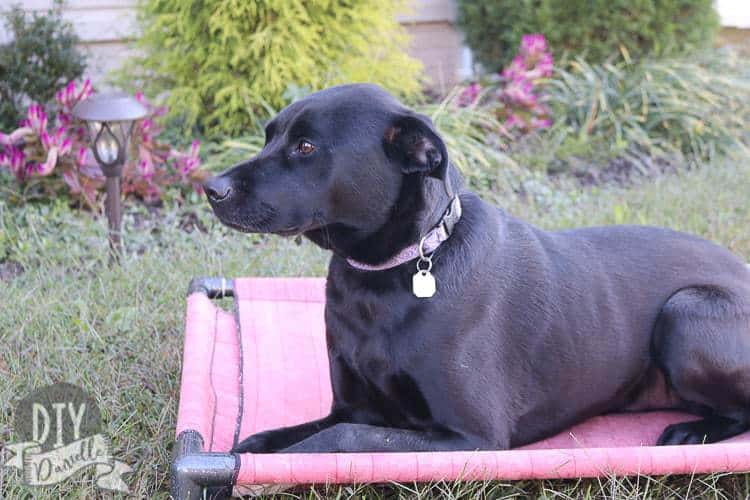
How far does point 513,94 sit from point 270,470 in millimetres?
4332

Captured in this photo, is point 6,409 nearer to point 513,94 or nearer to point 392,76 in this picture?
point 392,76

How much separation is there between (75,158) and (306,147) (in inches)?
103

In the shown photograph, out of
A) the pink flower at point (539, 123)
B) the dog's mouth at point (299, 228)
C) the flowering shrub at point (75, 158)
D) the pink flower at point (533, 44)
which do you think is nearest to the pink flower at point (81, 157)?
the flowering shrub at point (75, 158)

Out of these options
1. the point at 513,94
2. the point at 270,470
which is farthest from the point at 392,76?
the point at 270,470

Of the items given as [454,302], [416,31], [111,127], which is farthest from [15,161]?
[416,31]

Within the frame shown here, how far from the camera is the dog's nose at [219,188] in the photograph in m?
2.34

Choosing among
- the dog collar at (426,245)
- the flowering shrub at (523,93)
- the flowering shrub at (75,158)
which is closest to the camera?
the dog collar at (426,245)

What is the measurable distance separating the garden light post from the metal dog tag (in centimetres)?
199

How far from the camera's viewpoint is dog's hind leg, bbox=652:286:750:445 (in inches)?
101

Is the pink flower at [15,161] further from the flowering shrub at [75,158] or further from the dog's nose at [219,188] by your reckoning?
the dog's nose at [219,188]

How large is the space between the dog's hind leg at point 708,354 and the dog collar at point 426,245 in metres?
0.72

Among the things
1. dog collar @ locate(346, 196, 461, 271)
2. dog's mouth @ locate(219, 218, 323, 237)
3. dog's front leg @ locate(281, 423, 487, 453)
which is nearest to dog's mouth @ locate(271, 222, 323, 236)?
dog's mouth @ locate(219, 218, 323, 237)

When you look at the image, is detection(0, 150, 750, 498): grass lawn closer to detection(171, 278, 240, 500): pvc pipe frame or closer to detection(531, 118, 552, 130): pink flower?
detection(171, 278, 240, 500): pvc pipe frame

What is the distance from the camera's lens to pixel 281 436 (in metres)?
2.53
